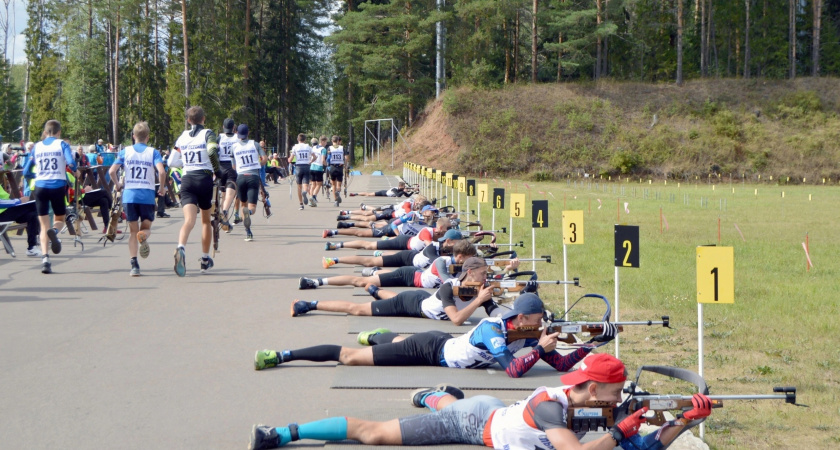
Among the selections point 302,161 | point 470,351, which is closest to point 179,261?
point 470,351

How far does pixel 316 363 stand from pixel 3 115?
94.4 meters

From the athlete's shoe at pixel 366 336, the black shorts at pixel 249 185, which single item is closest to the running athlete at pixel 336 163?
the black shorts at pixel 249 185

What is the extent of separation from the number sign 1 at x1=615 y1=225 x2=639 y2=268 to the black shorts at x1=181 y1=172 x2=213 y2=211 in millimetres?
6834

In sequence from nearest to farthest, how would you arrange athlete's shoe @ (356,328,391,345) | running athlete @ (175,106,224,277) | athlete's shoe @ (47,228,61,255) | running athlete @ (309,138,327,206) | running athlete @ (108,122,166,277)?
athlete's shoe @ (356,328,391,345), running athlete @ (108,122,166,277), running athlete @ (175,106,224,277), athlete's shoe @ (47,228,61,255), running athlete @ (309,138,327,206)

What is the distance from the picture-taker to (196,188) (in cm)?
1346

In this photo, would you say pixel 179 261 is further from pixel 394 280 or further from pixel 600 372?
pixel 600 372

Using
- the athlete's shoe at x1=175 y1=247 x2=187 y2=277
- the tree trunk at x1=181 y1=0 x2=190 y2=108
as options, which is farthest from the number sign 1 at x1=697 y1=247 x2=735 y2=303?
the tree trunk at x1=181 y1=0 x2=190 y2=108

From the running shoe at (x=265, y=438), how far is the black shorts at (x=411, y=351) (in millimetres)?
2164

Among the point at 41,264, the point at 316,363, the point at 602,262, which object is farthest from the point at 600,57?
the point at 316,363

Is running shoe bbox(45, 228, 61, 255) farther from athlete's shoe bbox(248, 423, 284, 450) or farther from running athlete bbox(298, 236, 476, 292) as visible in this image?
athlete's shoe bbox(248, 423, 284, 450)

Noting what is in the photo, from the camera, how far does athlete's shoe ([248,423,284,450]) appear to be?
5676 mm

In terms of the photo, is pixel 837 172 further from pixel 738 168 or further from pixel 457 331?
pixel 457 331

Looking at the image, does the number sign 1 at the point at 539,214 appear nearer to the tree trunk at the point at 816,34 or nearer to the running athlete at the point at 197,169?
the running athlete at the point at 197,169

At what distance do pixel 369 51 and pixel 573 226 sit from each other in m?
62.9
